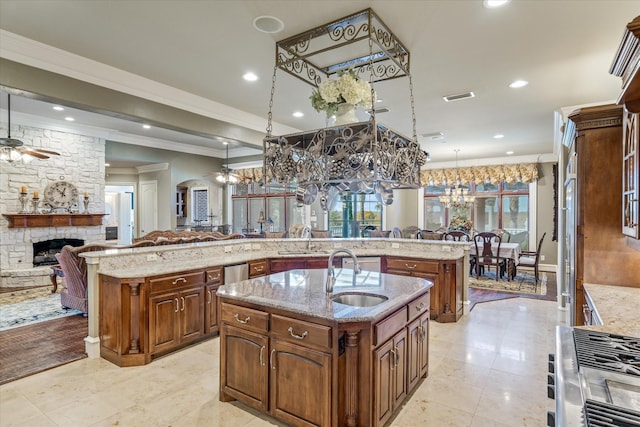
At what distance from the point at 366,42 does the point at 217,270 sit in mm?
2839

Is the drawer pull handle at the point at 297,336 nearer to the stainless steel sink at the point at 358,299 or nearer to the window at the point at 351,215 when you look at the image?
the stainless steel sink at the point at 358,299

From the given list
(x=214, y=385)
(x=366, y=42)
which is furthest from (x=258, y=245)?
(x=366, y=42)

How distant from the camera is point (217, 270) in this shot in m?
3.84

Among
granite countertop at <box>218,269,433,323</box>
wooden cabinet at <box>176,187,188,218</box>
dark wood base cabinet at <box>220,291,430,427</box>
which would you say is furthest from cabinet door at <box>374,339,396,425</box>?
wooden cabinet at <box>176,187,188,218</box>

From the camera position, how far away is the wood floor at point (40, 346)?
123 inches

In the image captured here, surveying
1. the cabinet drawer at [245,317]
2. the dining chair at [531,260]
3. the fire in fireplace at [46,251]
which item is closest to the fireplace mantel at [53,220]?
the fire in fireplace at [46,251]

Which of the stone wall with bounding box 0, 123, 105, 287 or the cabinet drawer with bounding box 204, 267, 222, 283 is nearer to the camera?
the cabinet drawer with bounding box 204, 267, 222, 283

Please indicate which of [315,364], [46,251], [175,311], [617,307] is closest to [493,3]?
[617,307]

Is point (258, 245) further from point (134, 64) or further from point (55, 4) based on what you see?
point (55, 4)

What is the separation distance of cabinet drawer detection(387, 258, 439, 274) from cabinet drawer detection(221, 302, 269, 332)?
9.35 ft

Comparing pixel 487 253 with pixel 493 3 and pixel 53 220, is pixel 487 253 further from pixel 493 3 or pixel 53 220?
pixel 53 220

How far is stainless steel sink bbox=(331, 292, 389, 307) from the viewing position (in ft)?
7.76

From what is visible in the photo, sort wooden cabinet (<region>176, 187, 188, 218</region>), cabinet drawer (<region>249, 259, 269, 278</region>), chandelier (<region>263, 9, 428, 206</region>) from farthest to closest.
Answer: wooden cabinet (<region>176, 187, 188, 218</region>)
cabinet drawer (<region>249, 259, 269, 278</region>)
chandelier (<region>263, 9, 428, 206</region>)

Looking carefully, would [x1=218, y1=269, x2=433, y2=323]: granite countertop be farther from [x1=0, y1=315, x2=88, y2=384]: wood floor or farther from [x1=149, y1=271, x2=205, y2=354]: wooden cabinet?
[x1=0, y1=315, x2=88, y2=384]: wood floor
